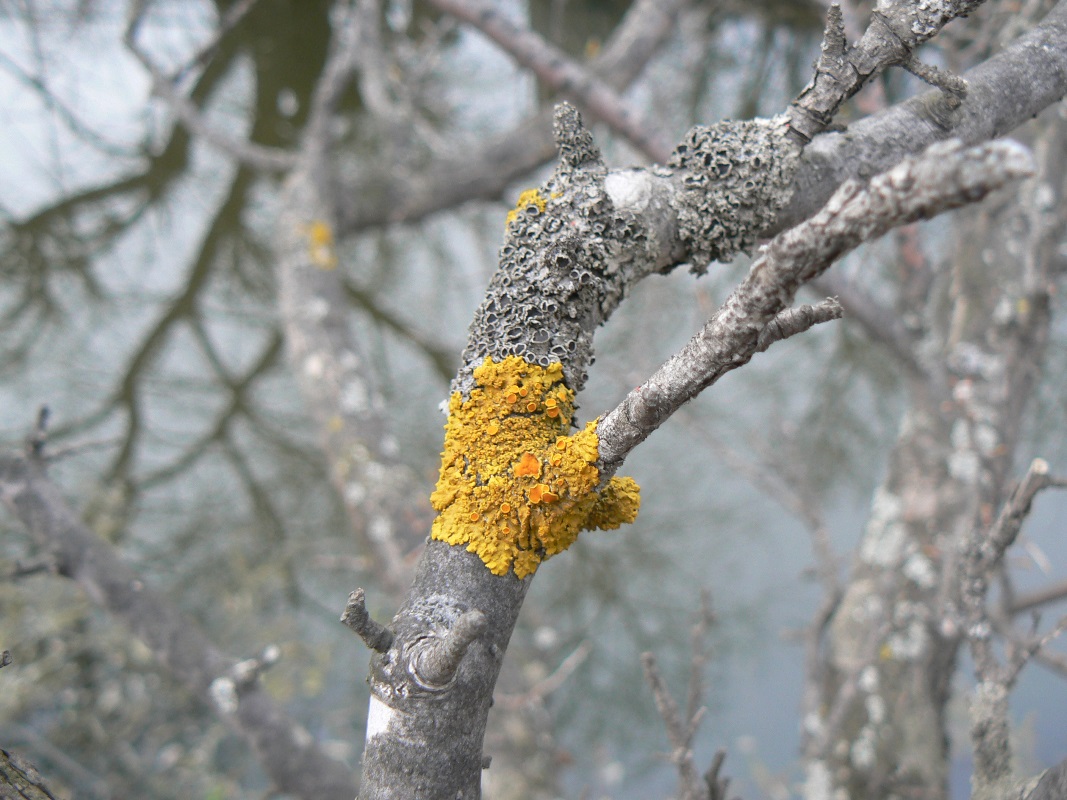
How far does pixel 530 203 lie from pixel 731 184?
0.65 ft

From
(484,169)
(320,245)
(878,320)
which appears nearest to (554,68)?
(484,169)

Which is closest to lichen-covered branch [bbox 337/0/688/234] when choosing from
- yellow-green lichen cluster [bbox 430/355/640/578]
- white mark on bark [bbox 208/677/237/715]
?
white mark on bark [bbox 208/677/237/715]

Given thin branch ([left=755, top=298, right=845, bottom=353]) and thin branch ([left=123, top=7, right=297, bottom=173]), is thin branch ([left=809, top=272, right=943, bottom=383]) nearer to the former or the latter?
thin branch ([left=755, top=298, right=845, bottom=353])

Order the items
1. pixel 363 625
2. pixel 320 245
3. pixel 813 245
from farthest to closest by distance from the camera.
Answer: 1. pixel 320 245
2. pixel 363 625
3. pixel 813 245

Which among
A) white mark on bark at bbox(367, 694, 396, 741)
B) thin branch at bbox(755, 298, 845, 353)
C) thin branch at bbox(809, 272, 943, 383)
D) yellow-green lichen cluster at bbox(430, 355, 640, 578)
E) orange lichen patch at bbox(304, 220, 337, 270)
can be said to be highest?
orange lichen patch at bbox(304, 220, 337, 270)

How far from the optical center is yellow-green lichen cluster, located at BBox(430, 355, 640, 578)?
563 millimetres

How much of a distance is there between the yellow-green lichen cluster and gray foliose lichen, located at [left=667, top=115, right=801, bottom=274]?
211 millimetres

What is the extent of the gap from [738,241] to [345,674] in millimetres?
2887

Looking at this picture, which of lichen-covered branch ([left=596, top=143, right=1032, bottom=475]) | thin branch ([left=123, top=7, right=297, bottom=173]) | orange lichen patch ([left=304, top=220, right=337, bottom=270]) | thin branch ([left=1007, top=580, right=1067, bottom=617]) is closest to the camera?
lichen-covered branch ([left=596, top=143, right=1032, bottom=475])

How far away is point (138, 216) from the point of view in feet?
11.2

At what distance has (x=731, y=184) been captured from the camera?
26.7 inches

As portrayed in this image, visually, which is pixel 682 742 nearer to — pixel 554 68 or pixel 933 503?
pixel 933 503

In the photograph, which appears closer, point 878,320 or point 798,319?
point 798,319

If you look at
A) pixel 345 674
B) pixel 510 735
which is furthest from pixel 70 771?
pixel 510 735
